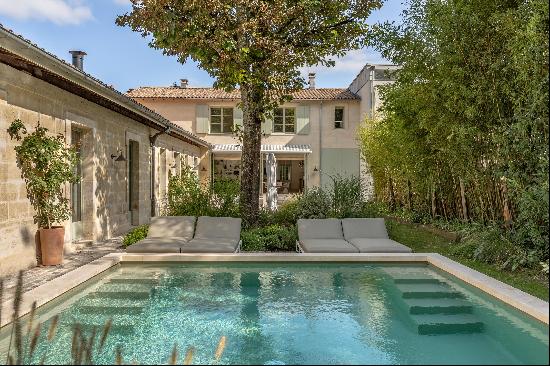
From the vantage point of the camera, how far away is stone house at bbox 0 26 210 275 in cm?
687

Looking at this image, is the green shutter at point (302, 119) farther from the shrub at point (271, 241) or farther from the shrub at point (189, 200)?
the shrub at point (271, 241)

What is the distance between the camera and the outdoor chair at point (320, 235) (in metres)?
8.50

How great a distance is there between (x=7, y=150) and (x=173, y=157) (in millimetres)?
11162

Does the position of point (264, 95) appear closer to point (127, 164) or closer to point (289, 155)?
point (127, 164)

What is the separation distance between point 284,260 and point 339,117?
725 inches

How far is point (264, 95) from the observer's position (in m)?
10.9

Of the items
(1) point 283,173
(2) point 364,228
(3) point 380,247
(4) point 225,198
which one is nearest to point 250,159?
(4) point 225,198

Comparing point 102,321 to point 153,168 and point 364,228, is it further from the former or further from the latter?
point 153,168

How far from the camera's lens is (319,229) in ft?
30.9

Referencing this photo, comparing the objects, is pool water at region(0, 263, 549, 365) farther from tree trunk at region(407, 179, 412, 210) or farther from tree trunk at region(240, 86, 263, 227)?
tree trunk at region(407, 179, 412, 210)

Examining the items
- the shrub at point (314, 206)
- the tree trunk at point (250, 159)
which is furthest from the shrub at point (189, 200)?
the shrub at point (314, 206)

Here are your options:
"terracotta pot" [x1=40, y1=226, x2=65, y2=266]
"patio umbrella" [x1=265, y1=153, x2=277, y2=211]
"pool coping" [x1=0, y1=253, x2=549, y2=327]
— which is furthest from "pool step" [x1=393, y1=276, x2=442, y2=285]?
"patio umbrella" [x1=265, y1=153, x2=277, y2=211]

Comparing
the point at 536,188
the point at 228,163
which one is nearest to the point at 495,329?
the point at 536,188

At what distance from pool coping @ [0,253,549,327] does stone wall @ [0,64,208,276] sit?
1.14 metres
